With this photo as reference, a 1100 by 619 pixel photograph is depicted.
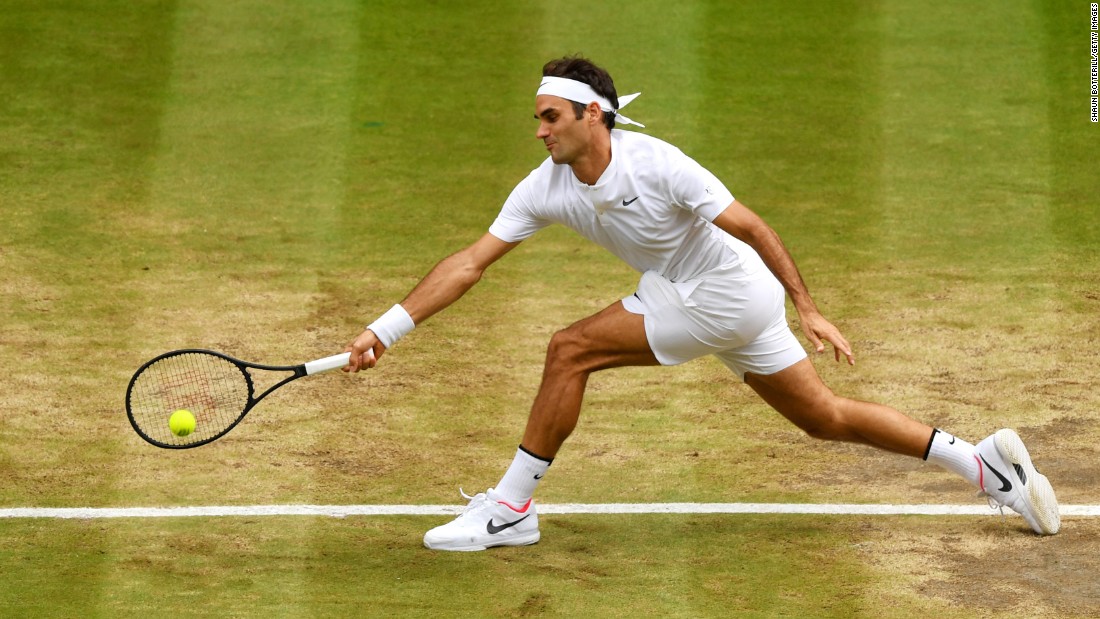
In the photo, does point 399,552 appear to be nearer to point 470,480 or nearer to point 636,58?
point 470,480

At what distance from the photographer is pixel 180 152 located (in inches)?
422

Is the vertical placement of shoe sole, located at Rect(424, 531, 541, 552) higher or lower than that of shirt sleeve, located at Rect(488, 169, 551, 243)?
lower

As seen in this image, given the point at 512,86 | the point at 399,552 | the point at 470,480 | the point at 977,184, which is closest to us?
the point at 399,552

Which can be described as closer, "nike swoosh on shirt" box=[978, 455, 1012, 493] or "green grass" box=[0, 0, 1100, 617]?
"green grass" box=[0, 0, 1100, 617]

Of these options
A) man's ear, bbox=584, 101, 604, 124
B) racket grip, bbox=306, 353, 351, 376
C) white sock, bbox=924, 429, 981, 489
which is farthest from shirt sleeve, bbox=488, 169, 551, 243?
white sock, bbox=924, 429, 981, 489

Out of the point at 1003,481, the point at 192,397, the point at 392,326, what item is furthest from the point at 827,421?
the point at 192,397

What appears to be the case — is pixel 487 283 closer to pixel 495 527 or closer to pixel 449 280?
pixel 449 280

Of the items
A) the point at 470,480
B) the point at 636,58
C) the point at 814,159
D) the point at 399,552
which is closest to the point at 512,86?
the point at 636,58

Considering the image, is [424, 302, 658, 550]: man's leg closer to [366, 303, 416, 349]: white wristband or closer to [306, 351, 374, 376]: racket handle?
[366, 303, 416, 349]: white wristband

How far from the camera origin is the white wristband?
249 inches

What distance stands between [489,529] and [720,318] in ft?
4.07

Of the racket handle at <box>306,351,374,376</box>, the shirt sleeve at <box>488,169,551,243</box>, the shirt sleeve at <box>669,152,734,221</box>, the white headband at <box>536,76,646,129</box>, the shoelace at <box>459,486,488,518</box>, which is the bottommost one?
the shoelace at <box>459,486,488,518</box>

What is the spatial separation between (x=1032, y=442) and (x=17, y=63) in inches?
306

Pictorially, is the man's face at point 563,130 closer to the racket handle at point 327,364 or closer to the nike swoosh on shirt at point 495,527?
the racket handle at point 327,364
